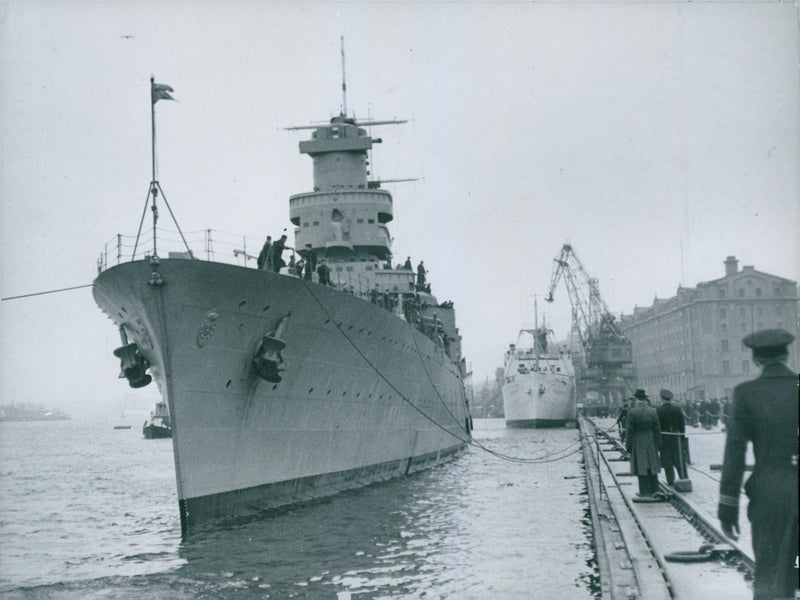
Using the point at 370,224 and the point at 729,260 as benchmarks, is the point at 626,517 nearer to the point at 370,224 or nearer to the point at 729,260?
the point at 370,224

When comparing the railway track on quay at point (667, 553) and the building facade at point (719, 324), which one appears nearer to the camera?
the railway track on quay at point (667, 553)

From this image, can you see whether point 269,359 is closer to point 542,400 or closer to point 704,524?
point 704,524

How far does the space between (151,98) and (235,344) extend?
394 cm

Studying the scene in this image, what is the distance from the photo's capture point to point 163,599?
8797 mm

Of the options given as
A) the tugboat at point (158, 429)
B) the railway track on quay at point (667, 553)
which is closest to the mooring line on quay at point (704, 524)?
the railway track on quay at point (667, 553)

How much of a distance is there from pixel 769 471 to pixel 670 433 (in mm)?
8036

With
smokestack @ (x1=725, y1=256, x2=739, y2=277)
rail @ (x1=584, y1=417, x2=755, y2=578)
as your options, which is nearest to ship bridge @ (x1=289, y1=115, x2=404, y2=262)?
rail @ (x1=584, y1=417, x2=755, y2=578)

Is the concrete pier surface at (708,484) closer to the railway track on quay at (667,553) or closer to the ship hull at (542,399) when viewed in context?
the railway track on quay at (667,553)

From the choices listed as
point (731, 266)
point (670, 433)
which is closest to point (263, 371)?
point (670, 433)

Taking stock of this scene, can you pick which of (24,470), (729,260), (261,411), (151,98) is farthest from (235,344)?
(729,260)

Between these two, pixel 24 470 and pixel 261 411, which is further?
pixel 24 470

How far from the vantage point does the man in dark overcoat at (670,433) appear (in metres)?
11.5

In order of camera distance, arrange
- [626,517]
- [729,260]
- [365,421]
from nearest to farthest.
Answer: [626,517]
[365,421]
[729,260]

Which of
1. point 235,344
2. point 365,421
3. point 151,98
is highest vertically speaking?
point 151,98
